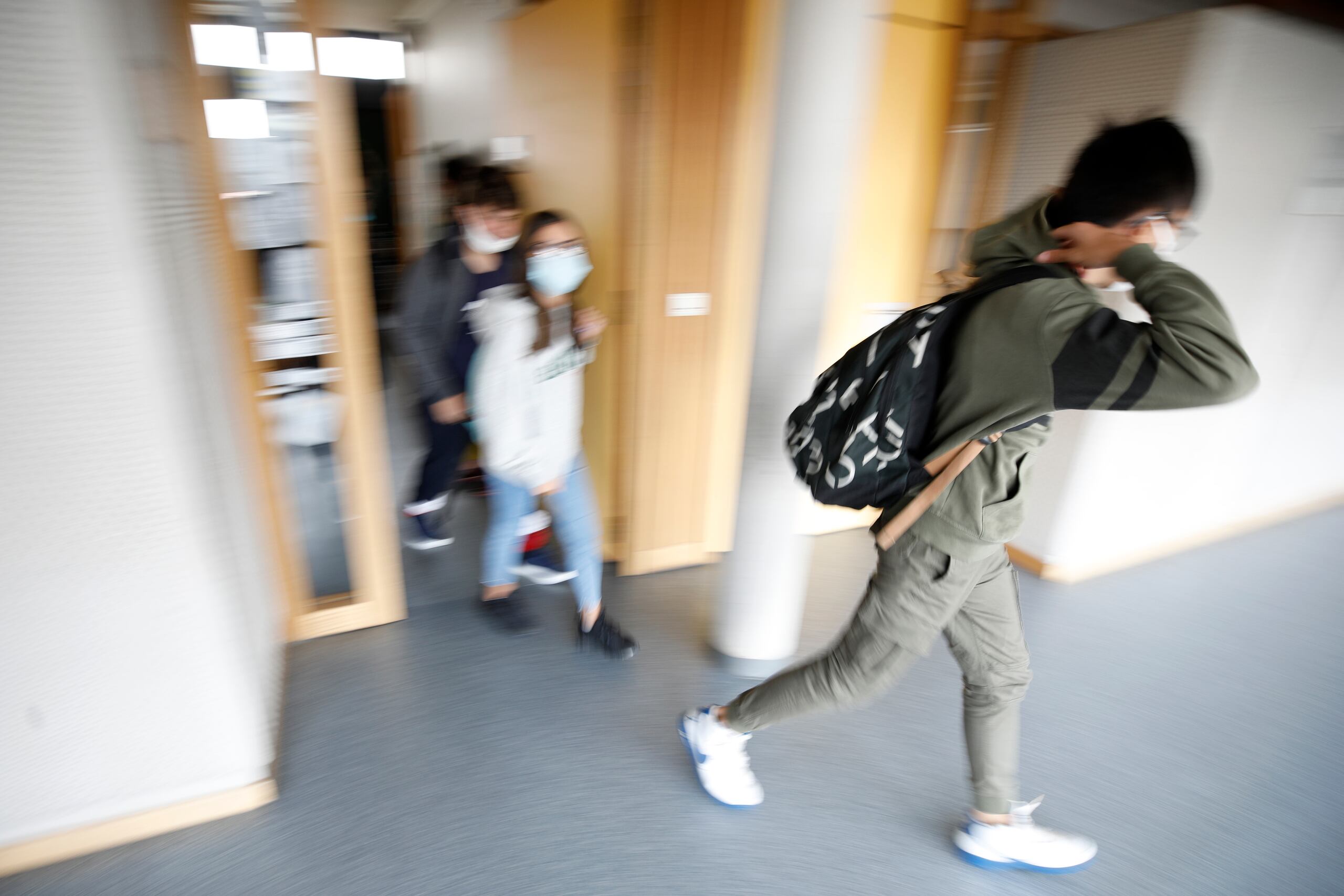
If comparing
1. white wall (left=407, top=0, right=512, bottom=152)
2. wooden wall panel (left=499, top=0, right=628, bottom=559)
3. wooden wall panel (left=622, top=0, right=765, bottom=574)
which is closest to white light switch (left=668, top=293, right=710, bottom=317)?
wooden wall panel (left=622, top=0, right=765, bottom=574)

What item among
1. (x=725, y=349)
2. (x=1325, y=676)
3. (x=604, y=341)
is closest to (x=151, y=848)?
(x=604, y=341)

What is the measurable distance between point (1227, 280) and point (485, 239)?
9.95ft

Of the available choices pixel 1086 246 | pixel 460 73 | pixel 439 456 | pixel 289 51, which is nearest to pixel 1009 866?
pixel 1086 246

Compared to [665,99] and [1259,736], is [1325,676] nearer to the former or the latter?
[1259,736]

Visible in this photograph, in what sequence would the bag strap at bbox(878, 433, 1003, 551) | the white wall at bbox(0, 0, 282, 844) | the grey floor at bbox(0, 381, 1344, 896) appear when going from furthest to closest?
the grey floor at bbox(0, 381, 1344, 896), the bag strap at bbox(878, 433, 1003, 551), the white wall at bbox(0, 0, 282, 844)

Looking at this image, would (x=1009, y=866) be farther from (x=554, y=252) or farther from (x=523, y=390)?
(x=554, y=252)

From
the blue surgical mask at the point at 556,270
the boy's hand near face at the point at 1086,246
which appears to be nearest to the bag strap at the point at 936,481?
the boy's hand near face at the point at 1086,246

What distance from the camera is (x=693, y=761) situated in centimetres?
205

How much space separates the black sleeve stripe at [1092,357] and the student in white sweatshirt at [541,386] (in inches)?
54.5

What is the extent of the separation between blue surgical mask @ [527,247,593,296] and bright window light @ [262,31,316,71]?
75cm

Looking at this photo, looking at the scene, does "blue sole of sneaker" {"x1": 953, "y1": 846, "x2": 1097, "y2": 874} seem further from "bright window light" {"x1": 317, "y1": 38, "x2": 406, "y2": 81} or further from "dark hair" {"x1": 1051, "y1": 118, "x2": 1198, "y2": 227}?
"bright window light" {"x1": 317, "y1": 38, "x2": 406, "y2": 81}

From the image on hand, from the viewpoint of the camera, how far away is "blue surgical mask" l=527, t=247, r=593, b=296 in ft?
6.87

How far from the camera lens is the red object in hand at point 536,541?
3.12m

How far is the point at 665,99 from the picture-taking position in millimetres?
2373
